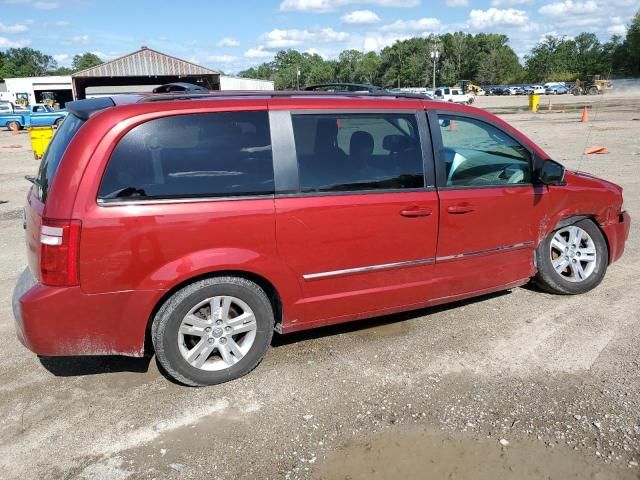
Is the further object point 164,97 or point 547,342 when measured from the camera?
point 547,342

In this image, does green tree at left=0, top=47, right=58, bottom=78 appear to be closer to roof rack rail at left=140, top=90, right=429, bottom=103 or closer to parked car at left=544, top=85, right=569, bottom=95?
parked car at left=544, top=85, right=569, bottom=95

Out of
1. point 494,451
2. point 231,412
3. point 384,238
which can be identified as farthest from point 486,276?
point 231,412

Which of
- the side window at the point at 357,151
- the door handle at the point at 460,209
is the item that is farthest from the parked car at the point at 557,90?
the side window at the point at 357,151

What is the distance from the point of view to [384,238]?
147 inches

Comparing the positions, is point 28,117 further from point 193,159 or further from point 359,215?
point 359,215

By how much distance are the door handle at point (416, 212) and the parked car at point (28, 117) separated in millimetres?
31619

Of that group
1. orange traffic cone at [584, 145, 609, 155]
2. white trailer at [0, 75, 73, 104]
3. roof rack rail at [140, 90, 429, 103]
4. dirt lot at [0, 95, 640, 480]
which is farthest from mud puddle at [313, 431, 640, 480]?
white trailer at [0, 75, 73, 104]

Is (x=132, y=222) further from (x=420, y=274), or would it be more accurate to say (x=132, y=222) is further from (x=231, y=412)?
(x=420, y=274)

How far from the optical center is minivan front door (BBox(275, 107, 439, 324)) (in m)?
3.48

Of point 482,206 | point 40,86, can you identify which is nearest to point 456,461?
point 482,206

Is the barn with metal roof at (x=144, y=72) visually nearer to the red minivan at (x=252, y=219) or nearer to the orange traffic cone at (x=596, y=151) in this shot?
the orange traffic cone at (x=596, y=151)

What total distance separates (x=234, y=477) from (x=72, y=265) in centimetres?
145

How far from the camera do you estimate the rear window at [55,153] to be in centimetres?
315

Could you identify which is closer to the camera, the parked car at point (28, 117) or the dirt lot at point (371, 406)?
the dirt lot at point (371, 406)
